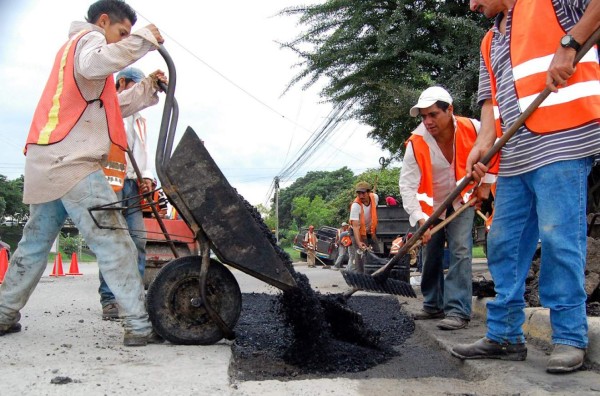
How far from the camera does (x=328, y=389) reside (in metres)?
2.75

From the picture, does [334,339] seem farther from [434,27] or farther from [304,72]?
[304,72]

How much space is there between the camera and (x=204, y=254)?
3.67 m

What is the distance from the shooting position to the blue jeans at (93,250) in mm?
3721

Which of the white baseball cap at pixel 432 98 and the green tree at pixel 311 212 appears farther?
the green tree at pixel 311 212

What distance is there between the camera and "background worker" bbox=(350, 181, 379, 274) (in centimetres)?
1166

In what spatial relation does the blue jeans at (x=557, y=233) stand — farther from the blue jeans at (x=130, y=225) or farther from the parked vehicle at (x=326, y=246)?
the parked vehicle at (x=326, y=246)

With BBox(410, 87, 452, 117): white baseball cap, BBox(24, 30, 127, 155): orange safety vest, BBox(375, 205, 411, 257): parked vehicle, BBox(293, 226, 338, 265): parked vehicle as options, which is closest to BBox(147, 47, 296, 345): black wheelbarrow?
BBox(24, 30, 127, 155): orange safety vest

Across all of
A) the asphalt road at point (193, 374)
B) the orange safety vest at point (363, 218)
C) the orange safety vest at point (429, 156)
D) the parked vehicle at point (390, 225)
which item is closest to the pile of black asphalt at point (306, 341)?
the asphalt road at point (193, 374)

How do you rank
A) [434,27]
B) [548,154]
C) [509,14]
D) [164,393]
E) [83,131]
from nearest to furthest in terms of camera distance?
1. [164,393]
2. [548,154]
3. [509,14]
4. [83,131]
5. [434,27]

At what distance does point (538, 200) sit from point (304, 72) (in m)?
7.79

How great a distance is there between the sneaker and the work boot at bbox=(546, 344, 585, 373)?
3.43 m

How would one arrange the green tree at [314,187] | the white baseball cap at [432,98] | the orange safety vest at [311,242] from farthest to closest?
the green tree at [314,187] → the orange safety vest at [311,242] → the white baseball cap at [432,98]

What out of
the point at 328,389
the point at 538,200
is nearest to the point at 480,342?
the point at 538,200

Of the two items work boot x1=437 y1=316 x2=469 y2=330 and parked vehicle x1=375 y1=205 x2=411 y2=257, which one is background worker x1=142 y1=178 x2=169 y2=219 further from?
parked vehicle x1=375 y1=205 x2=411 y2=257
